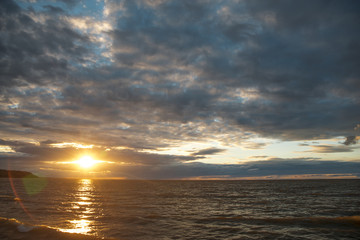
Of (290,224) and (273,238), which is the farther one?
(290,224)

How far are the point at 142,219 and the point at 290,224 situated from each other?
15.9 metres

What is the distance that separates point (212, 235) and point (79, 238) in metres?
10.3

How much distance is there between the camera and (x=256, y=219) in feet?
86.7

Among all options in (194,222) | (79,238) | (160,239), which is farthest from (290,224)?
(79,238)

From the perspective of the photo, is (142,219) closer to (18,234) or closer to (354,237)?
(18,234)

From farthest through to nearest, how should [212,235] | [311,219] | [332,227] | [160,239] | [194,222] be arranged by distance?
[311,219], [194,222], [332,227], [212,235], [160,239]

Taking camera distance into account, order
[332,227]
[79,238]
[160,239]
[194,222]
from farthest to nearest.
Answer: [194,222], [332,227], [160,239], [79,238]

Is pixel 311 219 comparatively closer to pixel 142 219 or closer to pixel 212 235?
pixel 212 235

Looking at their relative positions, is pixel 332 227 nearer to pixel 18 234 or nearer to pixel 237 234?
pixel 237 234

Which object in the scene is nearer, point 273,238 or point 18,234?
point 18,234

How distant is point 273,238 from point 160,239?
29.8ft

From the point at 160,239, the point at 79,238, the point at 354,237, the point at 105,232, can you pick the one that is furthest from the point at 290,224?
the point at 79,238

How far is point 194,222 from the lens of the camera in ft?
79.6

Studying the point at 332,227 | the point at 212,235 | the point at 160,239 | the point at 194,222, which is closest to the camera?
the point at 160,239
